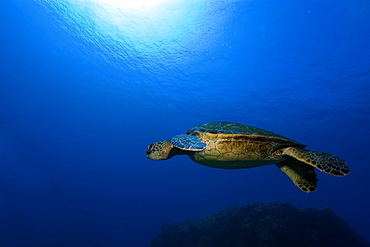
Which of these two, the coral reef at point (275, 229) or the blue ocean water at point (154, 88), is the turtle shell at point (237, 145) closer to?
the coral reef at point (275, 229)

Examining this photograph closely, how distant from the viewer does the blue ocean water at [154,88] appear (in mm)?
18500

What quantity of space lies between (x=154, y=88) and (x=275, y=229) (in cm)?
2682

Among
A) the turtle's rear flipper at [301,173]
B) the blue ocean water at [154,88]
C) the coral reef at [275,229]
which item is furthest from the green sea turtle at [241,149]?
the blue ocean water at [154,88]

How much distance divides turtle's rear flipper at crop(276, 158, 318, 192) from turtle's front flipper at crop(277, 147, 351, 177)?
61 cm

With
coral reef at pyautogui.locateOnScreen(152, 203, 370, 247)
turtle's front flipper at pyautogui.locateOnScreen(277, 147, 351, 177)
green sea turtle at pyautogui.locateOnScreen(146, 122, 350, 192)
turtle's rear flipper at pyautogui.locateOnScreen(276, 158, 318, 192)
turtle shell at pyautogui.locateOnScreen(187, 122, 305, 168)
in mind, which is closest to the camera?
turtle's front flipper at pyautogui.locateOnScreen(277, 147, 351, 177)

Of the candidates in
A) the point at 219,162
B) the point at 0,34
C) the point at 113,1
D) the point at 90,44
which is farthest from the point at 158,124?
the point at 219,162

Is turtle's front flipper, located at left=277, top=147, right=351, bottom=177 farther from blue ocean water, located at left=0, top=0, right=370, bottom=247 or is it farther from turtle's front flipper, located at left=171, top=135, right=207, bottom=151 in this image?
blue ocean water, located at left=0, top=0, right=370, bottom=247

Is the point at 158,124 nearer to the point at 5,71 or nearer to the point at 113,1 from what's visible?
the point at 113,1

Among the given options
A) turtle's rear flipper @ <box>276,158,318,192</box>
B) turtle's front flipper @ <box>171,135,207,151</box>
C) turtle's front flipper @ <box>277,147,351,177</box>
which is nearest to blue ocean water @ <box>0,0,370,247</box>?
turtle's rear flipper @ <box>276,158,318,192</box>

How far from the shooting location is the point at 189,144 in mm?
3357

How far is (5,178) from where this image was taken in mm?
57094

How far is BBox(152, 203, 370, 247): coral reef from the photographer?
35.0ft

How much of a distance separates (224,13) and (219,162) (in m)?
18.7

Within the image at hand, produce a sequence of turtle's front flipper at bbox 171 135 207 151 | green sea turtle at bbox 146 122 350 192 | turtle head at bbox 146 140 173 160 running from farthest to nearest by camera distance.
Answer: turtle head at bbox 146 140 173 160, green sea turtle at bbox 146 122 350 192, turtle's front flipper at bbox 171 135 207 151
